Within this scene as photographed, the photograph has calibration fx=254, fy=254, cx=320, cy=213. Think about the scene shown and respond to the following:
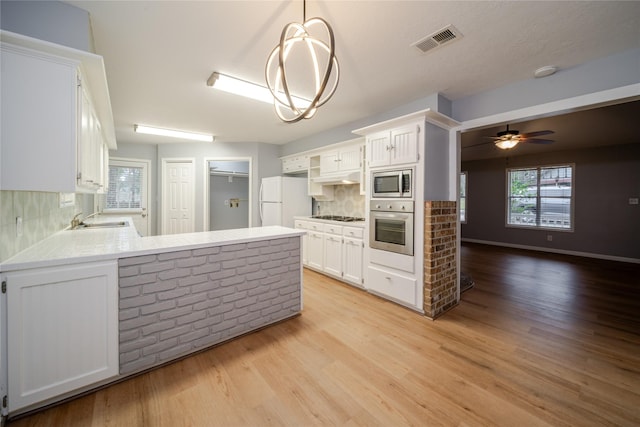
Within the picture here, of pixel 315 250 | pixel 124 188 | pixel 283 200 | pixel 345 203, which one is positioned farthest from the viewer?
pixel 124 188

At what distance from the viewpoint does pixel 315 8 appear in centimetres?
172

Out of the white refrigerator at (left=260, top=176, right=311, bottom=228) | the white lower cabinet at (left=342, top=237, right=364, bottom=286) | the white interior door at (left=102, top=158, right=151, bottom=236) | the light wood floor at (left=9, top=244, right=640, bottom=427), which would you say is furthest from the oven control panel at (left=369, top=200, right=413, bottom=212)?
the white interior door at (left=102, top=158, right=151, bottom=236)

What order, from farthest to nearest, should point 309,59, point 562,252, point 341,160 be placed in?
point 562,252, point 341,160, point 309,59

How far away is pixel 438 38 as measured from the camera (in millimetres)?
1982

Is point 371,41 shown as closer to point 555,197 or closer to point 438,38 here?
point 438,38

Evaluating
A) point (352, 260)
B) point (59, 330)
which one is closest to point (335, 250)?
point (352, 260)

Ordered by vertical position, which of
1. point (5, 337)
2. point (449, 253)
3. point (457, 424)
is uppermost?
point (449, 253)

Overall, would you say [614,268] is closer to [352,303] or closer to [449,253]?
[449,253]

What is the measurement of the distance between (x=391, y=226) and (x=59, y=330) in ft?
9.60

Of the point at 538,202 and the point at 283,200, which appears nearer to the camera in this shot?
the point at 283,200

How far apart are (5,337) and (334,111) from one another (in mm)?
3646

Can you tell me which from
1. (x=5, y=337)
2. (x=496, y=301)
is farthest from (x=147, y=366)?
(x=496, y=301)

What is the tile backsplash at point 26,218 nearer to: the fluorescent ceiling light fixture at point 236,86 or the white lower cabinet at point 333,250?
the fluorescent ceiling light fixture at point 236,86

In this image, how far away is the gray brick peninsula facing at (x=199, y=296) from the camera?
177cm
